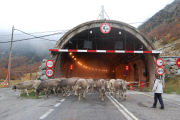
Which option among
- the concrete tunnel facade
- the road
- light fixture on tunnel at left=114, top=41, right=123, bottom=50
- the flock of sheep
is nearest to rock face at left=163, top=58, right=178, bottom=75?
the concrete tunnel facade

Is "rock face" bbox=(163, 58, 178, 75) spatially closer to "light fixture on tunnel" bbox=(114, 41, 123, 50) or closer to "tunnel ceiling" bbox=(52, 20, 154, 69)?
"tunnel ceiling" bbox=(52, 20, 154, 69)

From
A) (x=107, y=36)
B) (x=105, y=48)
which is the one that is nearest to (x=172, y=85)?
(x=107, y=36)

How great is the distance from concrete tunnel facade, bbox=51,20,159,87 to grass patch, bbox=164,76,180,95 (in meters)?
2.08

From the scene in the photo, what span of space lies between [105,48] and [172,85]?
477 inches

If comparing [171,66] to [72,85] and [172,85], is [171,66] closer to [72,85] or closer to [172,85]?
[172,85]

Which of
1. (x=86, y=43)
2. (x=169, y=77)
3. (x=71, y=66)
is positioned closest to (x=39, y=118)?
(x=86, y=43)

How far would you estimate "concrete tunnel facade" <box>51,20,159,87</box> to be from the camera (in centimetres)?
1755

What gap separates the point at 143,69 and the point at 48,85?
14120 millimetres

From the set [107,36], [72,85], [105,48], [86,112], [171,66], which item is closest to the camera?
[86,112]

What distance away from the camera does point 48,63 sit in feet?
48.4

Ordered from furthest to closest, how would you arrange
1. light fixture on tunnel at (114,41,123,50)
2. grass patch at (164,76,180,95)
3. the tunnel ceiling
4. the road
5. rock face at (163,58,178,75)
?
light fixture on tunnel at (114,41,123,50) → rock face at (163,58,178,75) → the tunnel ceiling → grass patch at (164,76,180,95) → the road

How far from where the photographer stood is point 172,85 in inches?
682

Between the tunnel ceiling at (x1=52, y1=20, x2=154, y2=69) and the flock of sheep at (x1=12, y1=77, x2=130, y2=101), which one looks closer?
the flock of sheep at (x1=12, y1=77, x2=130, y2=101)

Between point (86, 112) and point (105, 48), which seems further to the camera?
point (105, 48)
